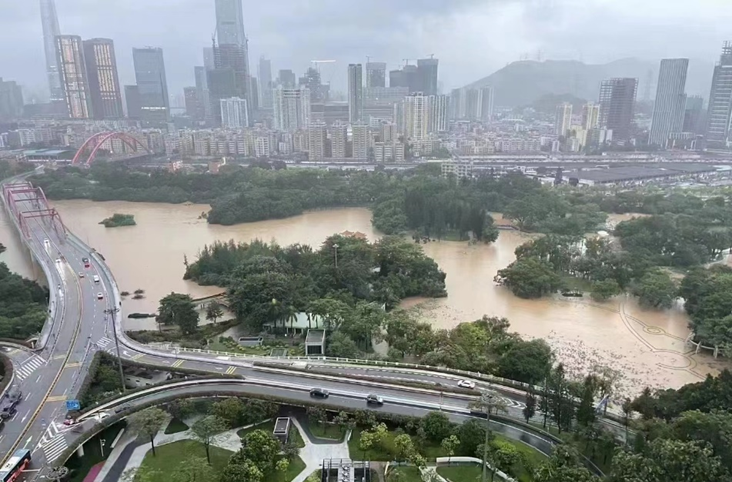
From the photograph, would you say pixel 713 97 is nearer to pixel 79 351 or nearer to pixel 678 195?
pixel 678 195

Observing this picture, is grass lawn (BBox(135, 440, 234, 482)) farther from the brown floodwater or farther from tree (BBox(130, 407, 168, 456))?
the brown floodwater

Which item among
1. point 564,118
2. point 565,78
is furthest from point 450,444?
point 565,78

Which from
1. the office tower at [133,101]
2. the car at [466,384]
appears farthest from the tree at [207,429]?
the office tower at [133,101]

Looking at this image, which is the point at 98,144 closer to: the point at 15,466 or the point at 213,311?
the point at 213,311

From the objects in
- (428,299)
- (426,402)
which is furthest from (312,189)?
(426,402)

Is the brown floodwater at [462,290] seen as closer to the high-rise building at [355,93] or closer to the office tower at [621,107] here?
the office tower at [621,107]

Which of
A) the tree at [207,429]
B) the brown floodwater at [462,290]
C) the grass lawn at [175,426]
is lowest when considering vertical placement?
the brown floodwater at [462,290]
